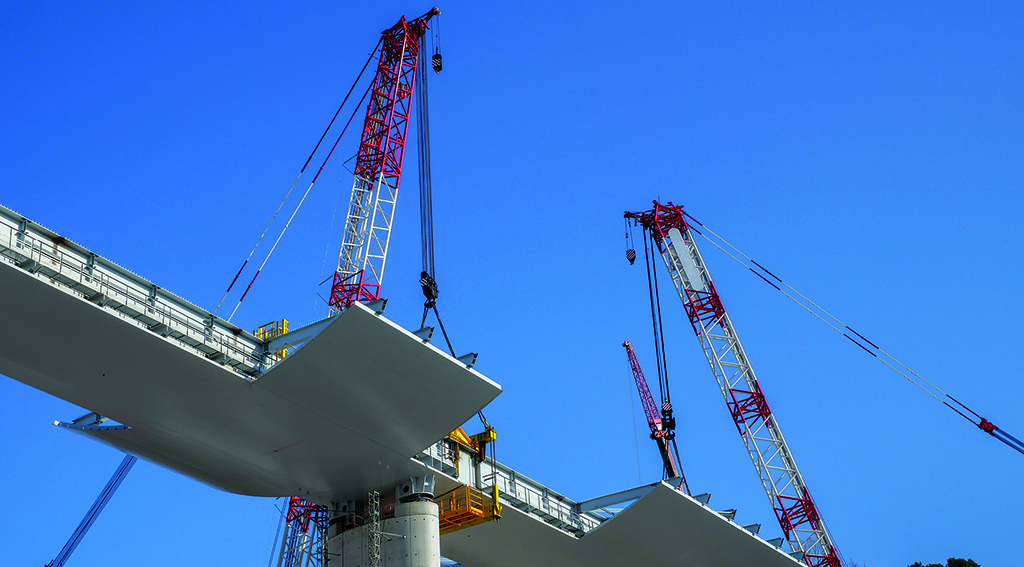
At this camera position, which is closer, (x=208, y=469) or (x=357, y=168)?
A: (x=208, y=469)

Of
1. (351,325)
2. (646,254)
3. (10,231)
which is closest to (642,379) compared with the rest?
(646,254)

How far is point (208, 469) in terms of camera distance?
114 ft

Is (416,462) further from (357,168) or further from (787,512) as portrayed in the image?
(787,512)

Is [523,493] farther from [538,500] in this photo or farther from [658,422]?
[658,422]

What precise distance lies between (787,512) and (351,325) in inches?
1865

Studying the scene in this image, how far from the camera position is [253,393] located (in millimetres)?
30359

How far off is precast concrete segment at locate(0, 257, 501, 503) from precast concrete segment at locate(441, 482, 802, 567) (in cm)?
760

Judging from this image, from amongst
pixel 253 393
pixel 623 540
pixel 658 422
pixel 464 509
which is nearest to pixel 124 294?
pixel 253 393

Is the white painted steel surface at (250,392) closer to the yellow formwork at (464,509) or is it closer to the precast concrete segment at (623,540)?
the yellow formwork at (464,509)

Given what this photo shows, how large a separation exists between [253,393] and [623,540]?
21789 mm

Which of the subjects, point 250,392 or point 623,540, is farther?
point 623,540

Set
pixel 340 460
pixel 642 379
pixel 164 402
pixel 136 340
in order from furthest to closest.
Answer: pixel 642 379, pixel 340 460, pixel 164 402, pixel 136 340

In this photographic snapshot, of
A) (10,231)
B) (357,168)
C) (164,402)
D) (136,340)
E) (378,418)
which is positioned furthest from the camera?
(357,168)

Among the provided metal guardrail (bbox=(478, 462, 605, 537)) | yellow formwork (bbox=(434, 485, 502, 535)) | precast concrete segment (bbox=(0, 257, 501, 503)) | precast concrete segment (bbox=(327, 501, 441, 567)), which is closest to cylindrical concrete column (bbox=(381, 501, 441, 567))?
precast concrete segment (bbox=(327, 501, 441, 567))
